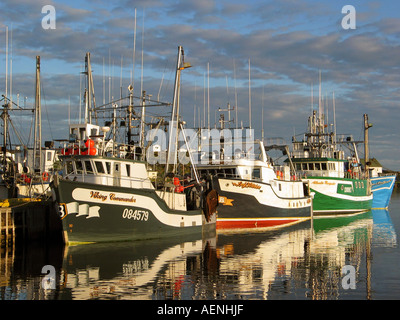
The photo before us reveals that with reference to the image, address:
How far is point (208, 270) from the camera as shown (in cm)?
2336

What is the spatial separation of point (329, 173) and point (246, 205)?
2245 cm

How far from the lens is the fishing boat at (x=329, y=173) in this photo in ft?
187

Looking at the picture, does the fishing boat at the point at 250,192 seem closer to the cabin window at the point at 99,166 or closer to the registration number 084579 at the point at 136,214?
the registration number 084579 at the point at 136,214

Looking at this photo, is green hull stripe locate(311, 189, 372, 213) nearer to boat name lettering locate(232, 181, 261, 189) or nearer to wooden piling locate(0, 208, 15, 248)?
boat name lettering locate(232, 181, 261, 189)

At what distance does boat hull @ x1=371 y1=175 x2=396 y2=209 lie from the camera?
232ft

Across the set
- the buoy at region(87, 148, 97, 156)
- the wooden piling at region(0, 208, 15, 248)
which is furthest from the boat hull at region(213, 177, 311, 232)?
the wooden piling at region(0, 208, 15, 248)

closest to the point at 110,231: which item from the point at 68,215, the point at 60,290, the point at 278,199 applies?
→ the point at 68,215

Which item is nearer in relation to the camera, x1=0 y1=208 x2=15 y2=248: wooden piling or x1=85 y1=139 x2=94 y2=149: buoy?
x1=0 y1=208 x2=15 y2=248: wooden piling

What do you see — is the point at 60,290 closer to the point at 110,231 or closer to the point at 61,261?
the point at 61,261

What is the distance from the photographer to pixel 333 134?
225 ft

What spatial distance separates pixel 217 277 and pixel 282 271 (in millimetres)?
3401

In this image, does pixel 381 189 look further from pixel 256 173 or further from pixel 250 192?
pixel 250 192

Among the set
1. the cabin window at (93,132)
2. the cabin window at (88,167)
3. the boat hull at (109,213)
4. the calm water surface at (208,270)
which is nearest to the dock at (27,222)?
the calm water surface at (208,270)

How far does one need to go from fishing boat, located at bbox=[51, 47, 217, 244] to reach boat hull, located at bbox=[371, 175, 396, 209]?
1707 inches
